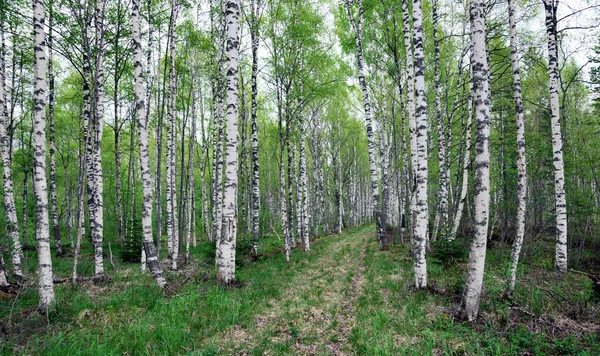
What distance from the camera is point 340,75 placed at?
52.0ft

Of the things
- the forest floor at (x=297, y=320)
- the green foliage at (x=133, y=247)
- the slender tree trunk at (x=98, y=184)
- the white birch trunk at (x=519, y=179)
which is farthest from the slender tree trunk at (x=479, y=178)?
the green foliage at (x=133, y=247)

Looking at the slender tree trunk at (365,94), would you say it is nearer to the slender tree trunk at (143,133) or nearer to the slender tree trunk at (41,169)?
the slender tree trunk at (143,133)

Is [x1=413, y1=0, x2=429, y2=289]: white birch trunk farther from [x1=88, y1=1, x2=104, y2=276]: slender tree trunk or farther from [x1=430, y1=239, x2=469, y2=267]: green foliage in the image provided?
[x1=88, y1=1, x2=104, y2=276]: slender tree trunk

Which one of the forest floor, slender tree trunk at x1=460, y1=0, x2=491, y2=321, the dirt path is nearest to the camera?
the forest floor

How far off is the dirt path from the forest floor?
0.02 meters

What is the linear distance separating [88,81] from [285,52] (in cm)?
842

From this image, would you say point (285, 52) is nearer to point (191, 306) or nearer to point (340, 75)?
point (340, 75)

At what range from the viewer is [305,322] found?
224 inches

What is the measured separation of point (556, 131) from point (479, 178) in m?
6.56

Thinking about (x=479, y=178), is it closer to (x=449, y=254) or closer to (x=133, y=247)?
(x=449, y=254)

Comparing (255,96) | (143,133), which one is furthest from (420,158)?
(255,96)

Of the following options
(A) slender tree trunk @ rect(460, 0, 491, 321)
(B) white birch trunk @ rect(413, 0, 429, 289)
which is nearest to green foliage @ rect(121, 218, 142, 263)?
(B) white birch trunk @ rect(413, 0, 429, 289)

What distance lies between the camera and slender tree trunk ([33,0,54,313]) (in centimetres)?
531

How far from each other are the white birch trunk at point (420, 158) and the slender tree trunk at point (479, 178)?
189 cm
